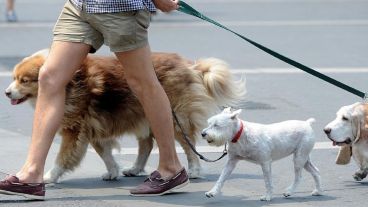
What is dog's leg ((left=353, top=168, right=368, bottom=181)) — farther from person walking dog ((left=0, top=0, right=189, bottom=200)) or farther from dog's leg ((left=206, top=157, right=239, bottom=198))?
person walking dog ((left=0, top=0, right=189, bottom=200))

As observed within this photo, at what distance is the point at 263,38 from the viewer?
15875 mm

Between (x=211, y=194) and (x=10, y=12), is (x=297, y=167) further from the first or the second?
(x=10, y=12)

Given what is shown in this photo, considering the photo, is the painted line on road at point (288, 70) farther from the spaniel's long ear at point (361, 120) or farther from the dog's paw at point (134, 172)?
the spaniel's long ear at point (361, 120)

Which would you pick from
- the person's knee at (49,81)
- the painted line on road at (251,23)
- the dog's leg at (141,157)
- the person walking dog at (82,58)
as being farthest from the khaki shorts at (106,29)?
the painted line on road at (251,23)

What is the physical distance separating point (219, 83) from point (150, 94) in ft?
3.45

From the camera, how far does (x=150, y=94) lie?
22.0ft

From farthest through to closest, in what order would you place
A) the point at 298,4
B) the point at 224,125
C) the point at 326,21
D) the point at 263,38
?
the point at 298,4 < the point at 326,21 < the point at 263,38 < the point at 224,125

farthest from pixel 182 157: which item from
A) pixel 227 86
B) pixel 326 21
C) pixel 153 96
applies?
pixel 326 21

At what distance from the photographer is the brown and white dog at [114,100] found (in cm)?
731

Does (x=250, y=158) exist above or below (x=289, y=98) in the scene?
above

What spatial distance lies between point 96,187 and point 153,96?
0.94m

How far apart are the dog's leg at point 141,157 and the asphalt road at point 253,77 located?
10cm

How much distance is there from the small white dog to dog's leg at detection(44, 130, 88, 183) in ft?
4.11

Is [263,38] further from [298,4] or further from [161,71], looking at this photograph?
[161,71]
